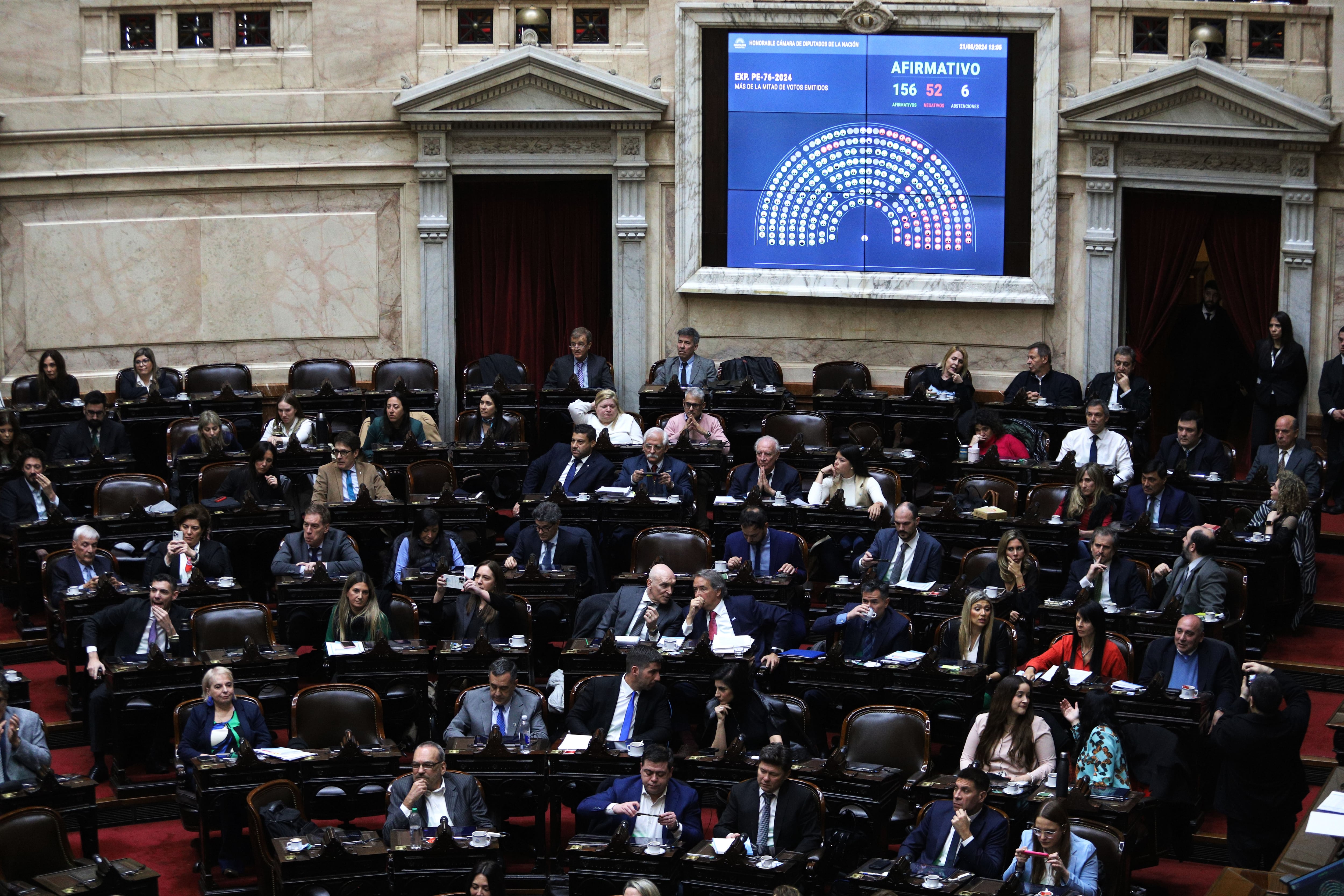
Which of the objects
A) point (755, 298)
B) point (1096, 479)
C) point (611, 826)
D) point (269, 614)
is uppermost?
point (755, 298)

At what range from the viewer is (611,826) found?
8953 millimetres

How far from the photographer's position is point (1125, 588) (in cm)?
1063

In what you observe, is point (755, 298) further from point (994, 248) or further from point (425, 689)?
point (425, 689)

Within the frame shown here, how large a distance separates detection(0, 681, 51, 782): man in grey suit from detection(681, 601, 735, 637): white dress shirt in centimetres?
357

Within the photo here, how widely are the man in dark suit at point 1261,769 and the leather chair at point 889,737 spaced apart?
4.91 ft

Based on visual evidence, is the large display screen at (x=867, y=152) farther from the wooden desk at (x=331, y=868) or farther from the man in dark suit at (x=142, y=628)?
the wooden desk at (x=331, y=868)

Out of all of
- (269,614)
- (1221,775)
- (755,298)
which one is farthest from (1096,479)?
(269,614)

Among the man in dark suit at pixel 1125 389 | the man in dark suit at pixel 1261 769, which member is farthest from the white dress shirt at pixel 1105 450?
the man in dark suit at pixel 1261 769

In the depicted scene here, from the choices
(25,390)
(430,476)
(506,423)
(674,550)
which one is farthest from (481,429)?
(25,390)

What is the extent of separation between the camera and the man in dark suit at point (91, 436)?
1303 centimetres

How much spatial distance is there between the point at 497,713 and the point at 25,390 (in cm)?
629

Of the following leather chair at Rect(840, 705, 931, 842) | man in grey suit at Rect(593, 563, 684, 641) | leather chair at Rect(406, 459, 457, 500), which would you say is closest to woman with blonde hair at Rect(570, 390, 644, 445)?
leather chair at Rect(406, 459, 457, 500)

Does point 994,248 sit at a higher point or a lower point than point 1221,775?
higher

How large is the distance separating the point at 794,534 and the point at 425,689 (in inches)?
105
